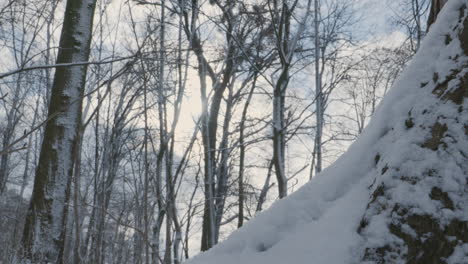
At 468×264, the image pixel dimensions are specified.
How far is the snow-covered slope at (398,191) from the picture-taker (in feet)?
3.14

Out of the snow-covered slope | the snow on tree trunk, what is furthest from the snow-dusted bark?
the snow on tree trunk

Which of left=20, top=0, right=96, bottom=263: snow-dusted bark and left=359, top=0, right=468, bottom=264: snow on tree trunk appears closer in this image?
left=359, top=0, right=468, bottom=264: snow on tree trunk

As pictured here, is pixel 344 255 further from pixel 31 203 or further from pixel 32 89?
pixel 32 89

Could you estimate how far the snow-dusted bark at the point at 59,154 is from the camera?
105 inches

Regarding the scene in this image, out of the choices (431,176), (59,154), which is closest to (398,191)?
(431,176)

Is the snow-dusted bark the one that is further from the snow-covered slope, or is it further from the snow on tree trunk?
the snow on tree trunk

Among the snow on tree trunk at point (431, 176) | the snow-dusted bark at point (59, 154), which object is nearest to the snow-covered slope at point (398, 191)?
the snow on tree trunk at point (431, 176)

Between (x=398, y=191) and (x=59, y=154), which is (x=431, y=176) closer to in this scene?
(x=398, y=191)

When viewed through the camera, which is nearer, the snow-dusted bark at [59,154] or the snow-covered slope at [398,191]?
the snow-covered slope at [398,191]

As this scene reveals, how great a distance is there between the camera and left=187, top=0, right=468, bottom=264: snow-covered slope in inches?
37.6

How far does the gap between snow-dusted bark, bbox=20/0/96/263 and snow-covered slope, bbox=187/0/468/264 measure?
1.88 meters

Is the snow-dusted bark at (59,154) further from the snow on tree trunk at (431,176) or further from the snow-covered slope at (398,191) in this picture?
the snow on tree trunk at (431,176)

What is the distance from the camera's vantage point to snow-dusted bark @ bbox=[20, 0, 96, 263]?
105 inches

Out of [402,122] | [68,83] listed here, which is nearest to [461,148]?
[402,122]
